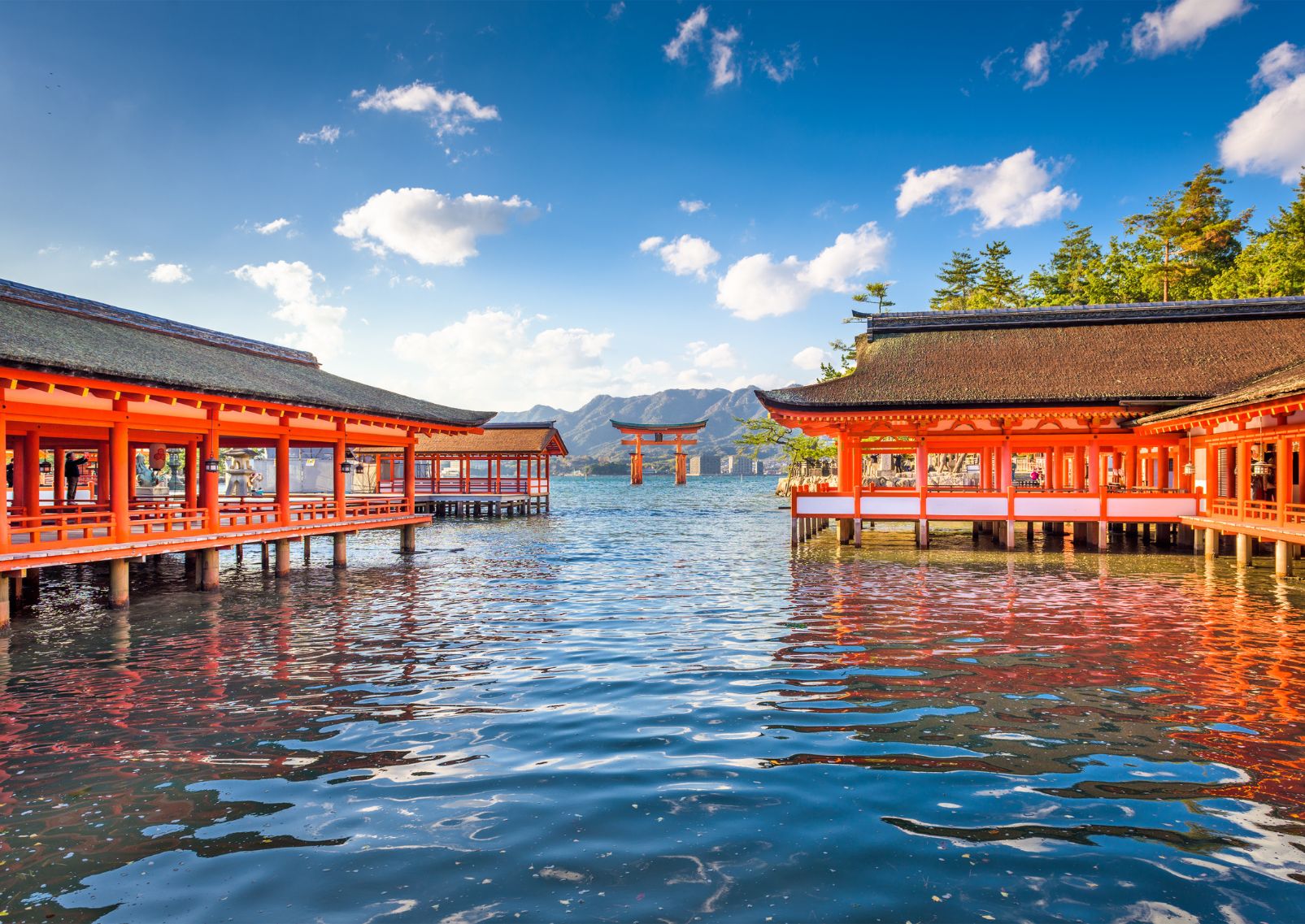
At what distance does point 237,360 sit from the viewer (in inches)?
925

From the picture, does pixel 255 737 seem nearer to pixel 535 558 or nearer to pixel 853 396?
pixel 535 558

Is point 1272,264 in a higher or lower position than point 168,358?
higher

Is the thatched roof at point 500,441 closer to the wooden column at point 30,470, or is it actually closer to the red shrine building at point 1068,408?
the red shrine building at point 1068,408

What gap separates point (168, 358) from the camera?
19.0 metres

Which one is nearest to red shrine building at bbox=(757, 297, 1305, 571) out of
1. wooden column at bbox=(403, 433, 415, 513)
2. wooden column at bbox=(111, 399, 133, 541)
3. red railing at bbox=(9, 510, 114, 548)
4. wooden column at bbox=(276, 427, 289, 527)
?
wooden column at bbox=(403, 433, 415, 513)

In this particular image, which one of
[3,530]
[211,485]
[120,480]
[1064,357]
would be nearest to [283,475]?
[211,485]

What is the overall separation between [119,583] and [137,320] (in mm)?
9496

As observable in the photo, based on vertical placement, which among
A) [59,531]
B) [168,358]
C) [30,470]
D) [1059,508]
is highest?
[168,358]

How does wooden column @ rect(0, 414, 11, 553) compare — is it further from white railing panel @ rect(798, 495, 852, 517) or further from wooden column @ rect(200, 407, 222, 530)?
white railing panel @ rect(798, 495, 852, 517)

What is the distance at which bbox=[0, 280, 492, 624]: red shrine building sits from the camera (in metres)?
14.4

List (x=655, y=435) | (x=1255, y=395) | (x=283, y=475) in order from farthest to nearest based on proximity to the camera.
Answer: (x=655, y=435) < (x=283, y=475) < (x=1255, y=395)

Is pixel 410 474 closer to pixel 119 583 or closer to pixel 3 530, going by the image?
pixel 119 583

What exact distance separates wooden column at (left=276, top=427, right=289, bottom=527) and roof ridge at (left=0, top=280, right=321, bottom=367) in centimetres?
489

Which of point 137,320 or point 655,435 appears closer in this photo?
point 137,320
